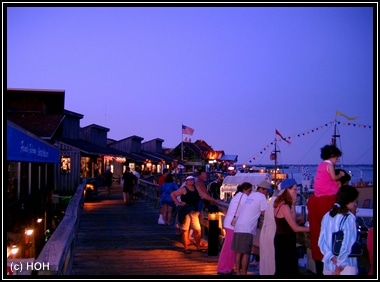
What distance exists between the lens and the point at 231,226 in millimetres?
8172

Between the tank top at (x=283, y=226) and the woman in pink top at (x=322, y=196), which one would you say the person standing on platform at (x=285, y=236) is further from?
the woman in pink top at (x=322, y=196)

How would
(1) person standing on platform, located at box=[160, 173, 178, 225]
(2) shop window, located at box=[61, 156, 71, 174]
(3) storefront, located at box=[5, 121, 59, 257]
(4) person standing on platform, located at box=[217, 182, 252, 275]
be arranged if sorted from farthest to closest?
(2) shop window, located at box=[61, 156, 71, 174] < (1) person standing on platform, located at box=[160, 173, 178, 225] < (4) person standing on platform, located at box=[217, 182, 252, 275] < (3) storefront, located at box=[5, 121, 59, 257]

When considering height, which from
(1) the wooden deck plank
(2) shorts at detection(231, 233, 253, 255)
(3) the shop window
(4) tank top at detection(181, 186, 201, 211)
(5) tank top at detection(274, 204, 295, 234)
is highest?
(3) the shop window

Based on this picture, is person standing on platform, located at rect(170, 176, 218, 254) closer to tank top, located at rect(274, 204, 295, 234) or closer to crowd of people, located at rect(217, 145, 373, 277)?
crowd of people, located at rect(217, 145, 373, 277)

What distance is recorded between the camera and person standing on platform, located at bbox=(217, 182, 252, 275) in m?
8.09

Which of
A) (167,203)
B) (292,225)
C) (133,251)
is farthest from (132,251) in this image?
(292,225)

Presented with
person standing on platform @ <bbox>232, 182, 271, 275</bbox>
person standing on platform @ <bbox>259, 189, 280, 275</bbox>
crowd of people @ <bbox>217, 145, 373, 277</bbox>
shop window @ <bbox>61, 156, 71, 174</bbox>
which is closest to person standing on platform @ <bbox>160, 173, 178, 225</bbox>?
crowd of people @ <bbox>217, 145, 373, 277</bbox>

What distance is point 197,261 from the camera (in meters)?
9.96

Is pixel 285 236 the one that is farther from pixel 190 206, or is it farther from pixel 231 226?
pixel 190 206

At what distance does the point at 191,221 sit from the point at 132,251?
1.50 meters

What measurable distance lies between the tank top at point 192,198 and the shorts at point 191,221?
13cm
